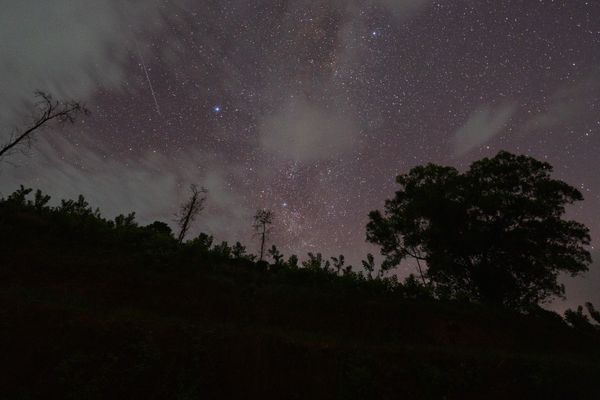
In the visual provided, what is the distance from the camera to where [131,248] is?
14.0 meters

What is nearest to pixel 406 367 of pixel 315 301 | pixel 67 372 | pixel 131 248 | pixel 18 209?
pixel 315 301

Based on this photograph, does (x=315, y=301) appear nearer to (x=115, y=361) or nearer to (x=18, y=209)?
(x=115, y=361)

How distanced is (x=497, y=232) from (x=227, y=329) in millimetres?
20132

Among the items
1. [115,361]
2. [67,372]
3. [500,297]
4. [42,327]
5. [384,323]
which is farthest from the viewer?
[500,297]

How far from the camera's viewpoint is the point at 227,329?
29.1ft

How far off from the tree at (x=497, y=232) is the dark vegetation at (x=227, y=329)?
5464 millimetres

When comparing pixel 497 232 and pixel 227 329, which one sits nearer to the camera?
pixel 227 329

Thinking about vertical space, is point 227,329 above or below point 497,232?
below

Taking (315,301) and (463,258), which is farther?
(463,258)

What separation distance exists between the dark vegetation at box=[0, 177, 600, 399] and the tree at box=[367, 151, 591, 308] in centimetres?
546

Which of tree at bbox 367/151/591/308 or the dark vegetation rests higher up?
tree at bbox 367/151/591/308

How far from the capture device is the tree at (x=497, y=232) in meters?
21.0

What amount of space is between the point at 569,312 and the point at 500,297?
15.9ft

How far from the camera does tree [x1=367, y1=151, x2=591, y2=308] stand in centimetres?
2105
